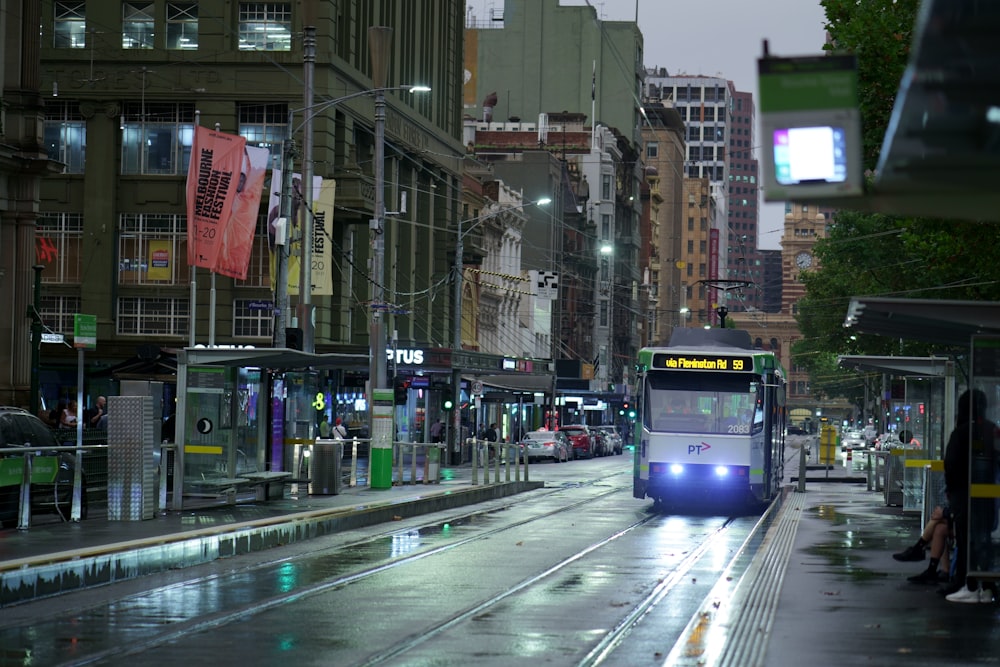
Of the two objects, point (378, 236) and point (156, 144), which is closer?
point (378, 236)

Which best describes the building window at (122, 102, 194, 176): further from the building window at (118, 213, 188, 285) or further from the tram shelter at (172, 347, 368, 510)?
the tram shelter at (172, 347, 368, 510)

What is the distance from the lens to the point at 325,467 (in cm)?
3050

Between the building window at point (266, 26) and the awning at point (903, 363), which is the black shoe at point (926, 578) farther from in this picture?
the building window at point (266, 26)

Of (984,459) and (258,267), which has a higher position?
(258,267)

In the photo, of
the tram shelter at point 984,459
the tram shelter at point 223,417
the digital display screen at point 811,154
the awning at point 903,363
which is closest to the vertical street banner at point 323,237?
the tram shelter at point 223,417

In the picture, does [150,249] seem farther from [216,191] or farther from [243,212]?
[216,191]

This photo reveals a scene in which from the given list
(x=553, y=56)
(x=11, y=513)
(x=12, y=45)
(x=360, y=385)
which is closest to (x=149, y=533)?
(x=11, y=513)

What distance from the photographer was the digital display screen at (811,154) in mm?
8953

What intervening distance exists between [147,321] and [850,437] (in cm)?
5971

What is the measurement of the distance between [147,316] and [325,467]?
27.3 meters

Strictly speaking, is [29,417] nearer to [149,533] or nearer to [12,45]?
[149,533]

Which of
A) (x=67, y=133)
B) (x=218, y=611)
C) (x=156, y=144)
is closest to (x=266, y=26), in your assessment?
(x=156, y=144)

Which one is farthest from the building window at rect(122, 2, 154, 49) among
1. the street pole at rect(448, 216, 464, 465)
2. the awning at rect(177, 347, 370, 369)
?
the awning at rect(177, 347, 370, 369)

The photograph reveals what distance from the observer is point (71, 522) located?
22.2m
